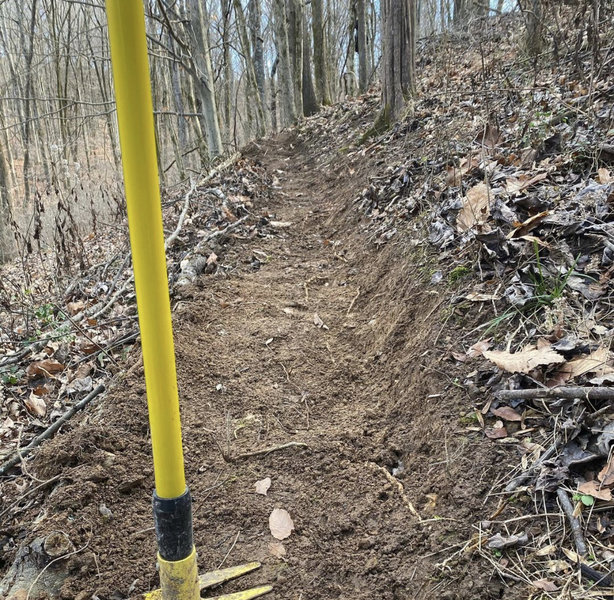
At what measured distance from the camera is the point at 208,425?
7.66ft

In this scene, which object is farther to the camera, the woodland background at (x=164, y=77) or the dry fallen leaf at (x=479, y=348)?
the woodland background at (x=164, y=77)

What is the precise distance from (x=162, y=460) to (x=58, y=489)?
0.96m

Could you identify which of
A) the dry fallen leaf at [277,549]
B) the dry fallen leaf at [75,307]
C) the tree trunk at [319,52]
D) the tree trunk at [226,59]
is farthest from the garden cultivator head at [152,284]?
the tree trunk at [319,52]

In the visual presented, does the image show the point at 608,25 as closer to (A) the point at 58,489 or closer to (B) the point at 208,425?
(B) the point at 208,425

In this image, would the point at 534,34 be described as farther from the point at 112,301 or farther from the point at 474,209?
the point at 112,301

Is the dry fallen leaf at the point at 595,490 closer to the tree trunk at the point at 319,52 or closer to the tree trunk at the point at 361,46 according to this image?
the tree trunk at the point at 361,46

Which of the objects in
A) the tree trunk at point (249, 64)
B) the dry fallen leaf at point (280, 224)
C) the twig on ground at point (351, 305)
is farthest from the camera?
the tree trunk at point (249, 64)

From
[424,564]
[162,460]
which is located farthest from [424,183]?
[162,460]

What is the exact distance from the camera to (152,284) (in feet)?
3.42

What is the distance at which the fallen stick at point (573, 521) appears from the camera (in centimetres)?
127

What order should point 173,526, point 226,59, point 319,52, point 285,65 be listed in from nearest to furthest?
1. point 173,526
2. point 319,52
3. point 285,65
4. point 226,59

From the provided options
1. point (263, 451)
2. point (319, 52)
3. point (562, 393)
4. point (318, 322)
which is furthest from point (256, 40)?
point (562, 393)

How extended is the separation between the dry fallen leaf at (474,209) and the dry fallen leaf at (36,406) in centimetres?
268

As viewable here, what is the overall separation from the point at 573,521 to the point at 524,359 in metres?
0.63
